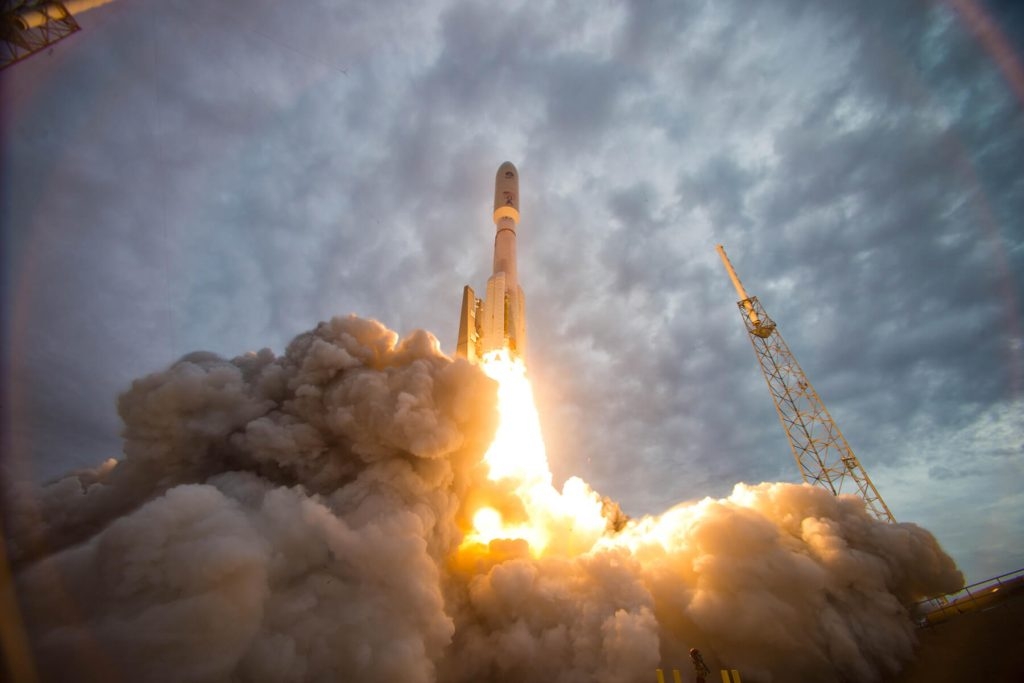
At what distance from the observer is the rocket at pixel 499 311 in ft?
79.9

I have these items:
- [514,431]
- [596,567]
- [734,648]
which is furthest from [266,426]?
[734,648]

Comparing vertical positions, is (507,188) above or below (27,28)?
above

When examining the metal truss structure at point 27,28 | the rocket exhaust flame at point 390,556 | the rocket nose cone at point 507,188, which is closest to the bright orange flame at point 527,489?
the rocket exhaust flame at point 390,556

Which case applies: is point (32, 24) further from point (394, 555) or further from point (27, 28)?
point (394, 555)

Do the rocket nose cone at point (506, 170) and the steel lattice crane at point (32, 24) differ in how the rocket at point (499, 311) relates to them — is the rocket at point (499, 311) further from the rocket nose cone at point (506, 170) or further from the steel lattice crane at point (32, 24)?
the steel lattice crane at point (32, 24)

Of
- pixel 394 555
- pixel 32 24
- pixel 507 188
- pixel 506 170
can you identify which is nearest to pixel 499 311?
pixel 507 188

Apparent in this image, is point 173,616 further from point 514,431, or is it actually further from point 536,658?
point 514,431

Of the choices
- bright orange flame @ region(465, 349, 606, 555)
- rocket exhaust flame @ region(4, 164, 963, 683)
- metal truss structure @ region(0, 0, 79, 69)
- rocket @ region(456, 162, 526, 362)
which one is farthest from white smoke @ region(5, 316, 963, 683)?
metal truss structure @ region(0, 0, 79, 69)

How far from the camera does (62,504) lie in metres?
16.6

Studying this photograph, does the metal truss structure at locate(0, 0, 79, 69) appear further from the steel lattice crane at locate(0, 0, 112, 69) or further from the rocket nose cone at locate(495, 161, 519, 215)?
the rocket nose cone at locate(495, 161, 519, 215)

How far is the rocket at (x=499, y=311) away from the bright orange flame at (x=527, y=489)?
0.79 meters

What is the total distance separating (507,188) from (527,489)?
17.3 m

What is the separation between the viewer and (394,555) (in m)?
14.3

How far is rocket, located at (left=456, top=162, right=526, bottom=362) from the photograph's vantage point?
2436 centimetres
